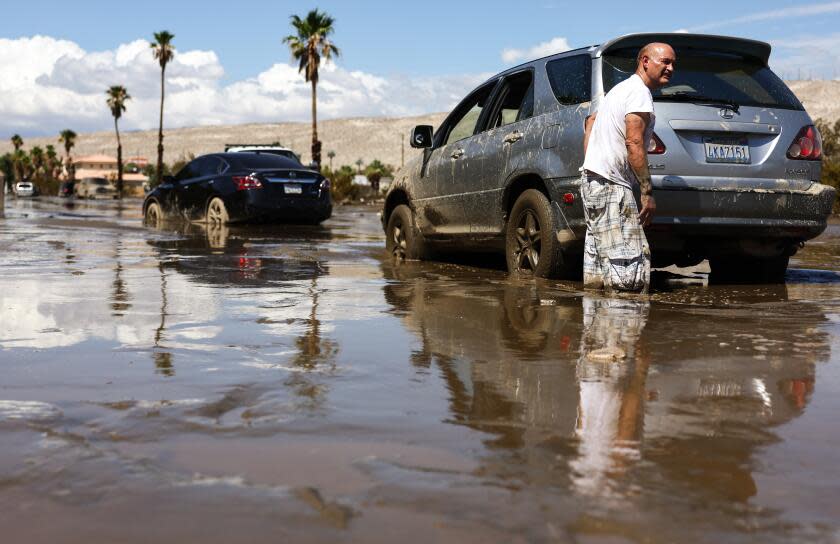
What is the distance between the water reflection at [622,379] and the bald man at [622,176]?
13.8 inches

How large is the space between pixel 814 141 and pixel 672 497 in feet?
19.3

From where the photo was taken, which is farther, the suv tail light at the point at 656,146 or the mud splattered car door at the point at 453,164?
the mud splattered car door at the point at 453,164

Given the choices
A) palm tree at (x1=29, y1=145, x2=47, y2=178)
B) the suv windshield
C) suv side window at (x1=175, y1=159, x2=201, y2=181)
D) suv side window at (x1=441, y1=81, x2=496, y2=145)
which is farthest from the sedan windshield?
palm tree at (x1=29, y1=145, x2=47, y2=178)

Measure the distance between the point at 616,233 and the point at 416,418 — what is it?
3.97 metres

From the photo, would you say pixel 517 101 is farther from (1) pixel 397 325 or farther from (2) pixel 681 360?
(2) pixel 681 360

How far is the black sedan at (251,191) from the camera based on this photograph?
17906 mm

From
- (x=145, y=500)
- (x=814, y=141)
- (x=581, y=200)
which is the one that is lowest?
(x=145, y=500)

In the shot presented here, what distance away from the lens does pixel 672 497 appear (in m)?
2.69

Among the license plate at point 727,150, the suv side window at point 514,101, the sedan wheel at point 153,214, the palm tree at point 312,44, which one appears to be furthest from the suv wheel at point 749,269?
the palm tree at point 312,44

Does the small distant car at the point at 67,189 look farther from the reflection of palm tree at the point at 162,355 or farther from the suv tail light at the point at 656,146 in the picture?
the reflection of palm tree at the point at 162,355

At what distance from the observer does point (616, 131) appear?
23.2 ft

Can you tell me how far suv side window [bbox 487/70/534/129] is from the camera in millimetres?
8680

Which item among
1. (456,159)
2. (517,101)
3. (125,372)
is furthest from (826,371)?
(456,159)

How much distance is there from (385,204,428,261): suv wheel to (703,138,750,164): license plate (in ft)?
12.3
